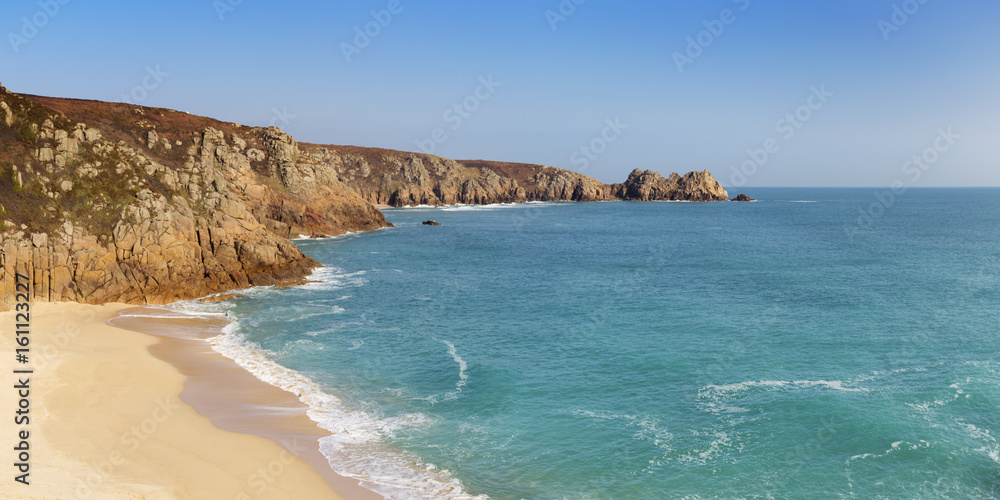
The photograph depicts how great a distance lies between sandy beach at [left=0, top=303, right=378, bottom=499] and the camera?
17406mm

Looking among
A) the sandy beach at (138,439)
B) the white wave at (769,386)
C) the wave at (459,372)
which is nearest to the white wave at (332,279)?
the wave at (459,372)

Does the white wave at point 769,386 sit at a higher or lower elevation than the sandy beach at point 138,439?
higher

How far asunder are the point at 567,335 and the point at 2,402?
88.3 feet

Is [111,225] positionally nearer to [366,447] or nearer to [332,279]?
[332,279]

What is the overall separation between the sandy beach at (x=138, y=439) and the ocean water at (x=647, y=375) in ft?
6.23

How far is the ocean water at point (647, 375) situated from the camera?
63.7 ft

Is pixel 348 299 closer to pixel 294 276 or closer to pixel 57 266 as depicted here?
pixel 294 276

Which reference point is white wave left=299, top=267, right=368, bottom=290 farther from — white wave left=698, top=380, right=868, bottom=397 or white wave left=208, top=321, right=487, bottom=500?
white wave left=698, top=380, right=868, bottom=397

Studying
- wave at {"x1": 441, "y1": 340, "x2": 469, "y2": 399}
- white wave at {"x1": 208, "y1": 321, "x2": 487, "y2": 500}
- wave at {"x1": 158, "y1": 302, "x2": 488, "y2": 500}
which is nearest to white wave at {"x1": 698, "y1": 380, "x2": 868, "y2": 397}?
wave at {"x1": 441, "y1": 340, "x2": 469, "y2": 399}

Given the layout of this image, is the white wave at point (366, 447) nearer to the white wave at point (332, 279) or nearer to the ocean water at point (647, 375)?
the ocean water at point (647, 375)

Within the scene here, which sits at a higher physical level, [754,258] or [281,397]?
[754,258]

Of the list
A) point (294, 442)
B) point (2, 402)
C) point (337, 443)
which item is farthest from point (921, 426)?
point (2, 402)

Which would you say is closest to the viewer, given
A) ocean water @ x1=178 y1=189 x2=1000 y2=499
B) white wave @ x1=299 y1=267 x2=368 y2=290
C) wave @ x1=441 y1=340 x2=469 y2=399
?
ocean water @ x1=178 y1=189 x2=1000 y2=499

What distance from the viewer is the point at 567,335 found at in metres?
35.8
